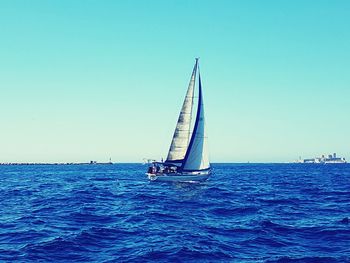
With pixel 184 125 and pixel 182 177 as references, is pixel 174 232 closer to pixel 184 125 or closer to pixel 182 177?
pixel 182 177

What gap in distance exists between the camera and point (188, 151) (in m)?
53.1

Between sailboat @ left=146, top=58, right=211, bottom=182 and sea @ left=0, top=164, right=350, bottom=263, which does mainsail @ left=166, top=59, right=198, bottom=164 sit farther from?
sea @ left=0, top=164, right=350, bottom=263

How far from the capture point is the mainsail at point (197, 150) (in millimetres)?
53125

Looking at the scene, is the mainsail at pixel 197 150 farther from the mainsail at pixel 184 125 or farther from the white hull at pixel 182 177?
the mainsail at pixel 184 125

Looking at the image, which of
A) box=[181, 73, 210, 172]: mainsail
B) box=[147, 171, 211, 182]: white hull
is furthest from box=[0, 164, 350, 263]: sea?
box=[181, 73, 210, 172]: mainsail

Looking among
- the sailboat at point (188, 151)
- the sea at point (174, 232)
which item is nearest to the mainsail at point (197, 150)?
the sailboat at point (188, 151)

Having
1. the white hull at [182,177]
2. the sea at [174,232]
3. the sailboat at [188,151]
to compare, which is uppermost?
the sailboat at [188,151]

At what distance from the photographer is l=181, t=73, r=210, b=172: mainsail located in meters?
53.1

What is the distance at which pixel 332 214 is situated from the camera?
78.8ft

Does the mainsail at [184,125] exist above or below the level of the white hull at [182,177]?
above

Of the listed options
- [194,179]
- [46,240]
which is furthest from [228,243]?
[194,179]

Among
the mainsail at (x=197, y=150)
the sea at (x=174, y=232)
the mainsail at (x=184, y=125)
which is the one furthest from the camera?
the mainsail at (x=184, y=125)

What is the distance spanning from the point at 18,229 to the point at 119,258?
8068 millimetres

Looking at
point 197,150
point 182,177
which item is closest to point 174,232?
point 182,177
